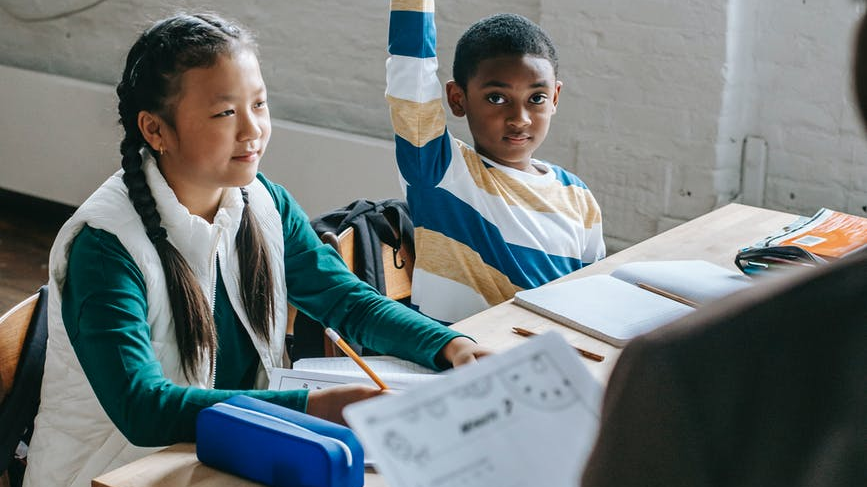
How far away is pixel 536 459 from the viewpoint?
64 cm

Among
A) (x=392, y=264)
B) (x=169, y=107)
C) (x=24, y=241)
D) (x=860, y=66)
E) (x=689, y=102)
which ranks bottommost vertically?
(x=24, y=241)

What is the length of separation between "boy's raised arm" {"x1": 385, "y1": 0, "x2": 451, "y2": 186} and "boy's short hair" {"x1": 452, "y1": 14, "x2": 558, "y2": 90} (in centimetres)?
14

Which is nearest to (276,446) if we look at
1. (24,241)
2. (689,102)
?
(689,102)

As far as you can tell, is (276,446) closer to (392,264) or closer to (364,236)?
(364,236)

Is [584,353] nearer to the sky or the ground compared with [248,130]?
nearer to the ground

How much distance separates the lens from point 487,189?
1.86 m

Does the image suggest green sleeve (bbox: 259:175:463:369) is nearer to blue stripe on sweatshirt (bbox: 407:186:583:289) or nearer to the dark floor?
blue stripe on sweatshirt (bbox: 407:186:583:289)

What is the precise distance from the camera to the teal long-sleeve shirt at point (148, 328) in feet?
3.91

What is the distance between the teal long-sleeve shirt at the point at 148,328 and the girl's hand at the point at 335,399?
0.02 meters

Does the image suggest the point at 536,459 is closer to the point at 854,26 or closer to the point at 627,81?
the point at 854,26

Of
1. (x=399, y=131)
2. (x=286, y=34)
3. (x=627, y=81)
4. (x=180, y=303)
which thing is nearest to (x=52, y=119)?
(x=286, y=34)

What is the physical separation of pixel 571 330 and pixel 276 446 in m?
0.58

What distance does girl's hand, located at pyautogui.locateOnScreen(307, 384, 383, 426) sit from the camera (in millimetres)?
1138

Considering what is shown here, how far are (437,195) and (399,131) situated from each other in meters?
0.14
